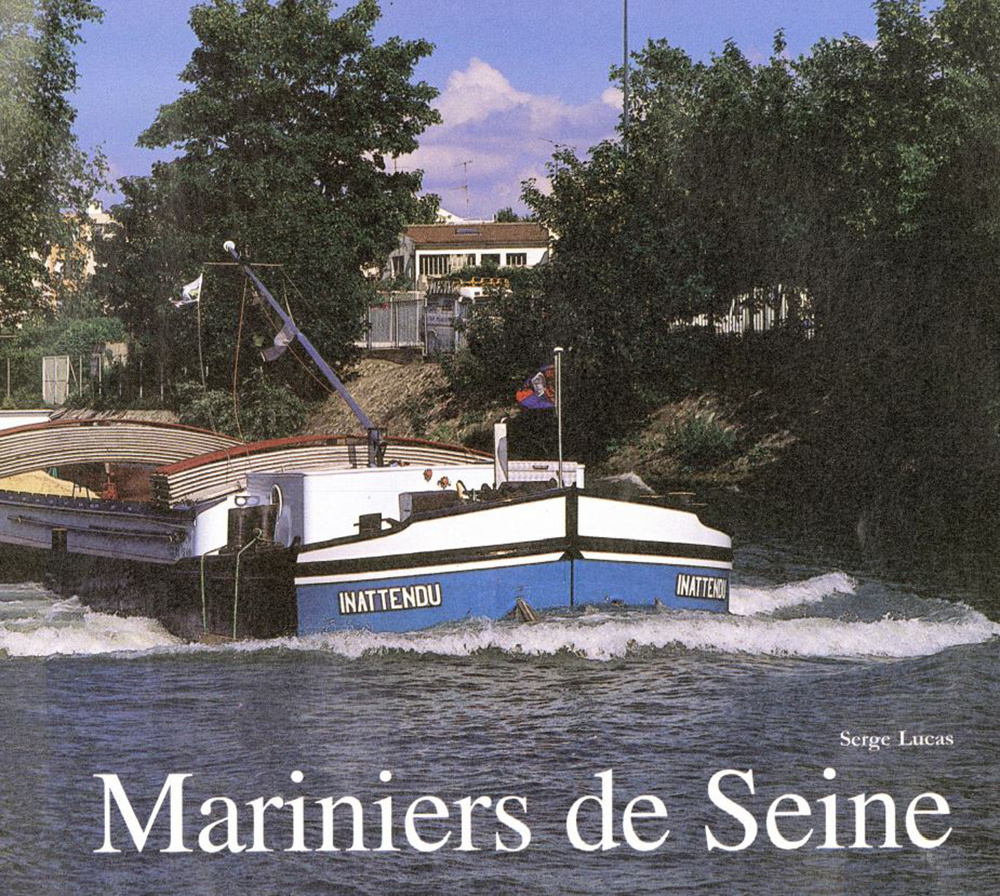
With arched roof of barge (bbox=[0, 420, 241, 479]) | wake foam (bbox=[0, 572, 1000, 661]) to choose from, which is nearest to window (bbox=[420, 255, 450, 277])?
arched roof of barge (bbox=[0, 420, 241, 479])

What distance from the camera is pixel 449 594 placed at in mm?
25359

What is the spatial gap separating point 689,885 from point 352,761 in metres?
5.43

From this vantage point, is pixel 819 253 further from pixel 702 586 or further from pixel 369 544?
pixel 369 544

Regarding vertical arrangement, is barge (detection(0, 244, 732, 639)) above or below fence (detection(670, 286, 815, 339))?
below

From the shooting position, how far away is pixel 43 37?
57.0 meters

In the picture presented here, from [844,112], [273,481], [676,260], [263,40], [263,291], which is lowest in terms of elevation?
[273,481]

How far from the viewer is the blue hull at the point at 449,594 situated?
83.1 feet

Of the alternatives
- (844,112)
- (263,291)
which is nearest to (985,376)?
(844,112)

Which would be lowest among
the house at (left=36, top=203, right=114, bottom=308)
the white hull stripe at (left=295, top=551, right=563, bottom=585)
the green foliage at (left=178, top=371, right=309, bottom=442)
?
the white hull stripe at (left=295, top=551, right=563, bottom=585)

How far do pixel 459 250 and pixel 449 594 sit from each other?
105695 mm

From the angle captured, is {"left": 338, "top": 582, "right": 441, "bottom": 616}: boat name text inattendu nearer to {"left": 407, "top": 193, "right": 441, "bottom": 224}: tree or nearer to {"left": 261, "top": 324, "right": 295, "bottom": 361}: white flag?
{"left": 261, "top": 324, "right": 295, "bottom": 361}: white flag

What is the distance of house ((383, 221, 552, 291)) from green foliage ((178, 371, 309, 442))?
54.0m

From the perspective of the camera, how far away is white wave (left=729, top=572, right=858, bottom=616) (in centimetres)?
2997

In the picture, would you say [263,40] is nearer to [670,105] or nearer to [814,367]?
[670,105]
